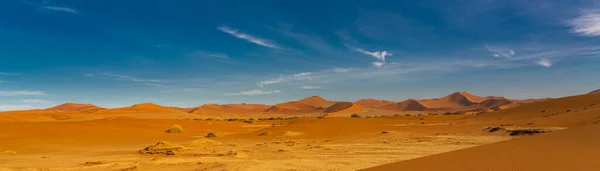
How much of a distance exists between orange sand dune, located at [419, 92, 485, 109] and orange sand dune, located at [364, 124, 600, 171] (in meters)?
129

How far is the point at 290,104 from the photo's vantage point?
160 m

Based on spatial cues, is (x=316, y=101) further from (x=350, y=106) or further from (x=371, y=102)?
(x=350, y=106)

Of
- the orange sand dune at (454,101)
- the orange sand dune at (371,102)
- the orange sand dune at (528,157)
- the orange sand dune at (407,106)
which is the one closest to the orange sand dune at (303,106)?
the orange sand dune at (371,102)

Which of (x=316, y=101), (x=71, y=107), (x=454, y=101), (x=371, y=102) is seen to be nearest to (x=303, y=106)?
(x=316, y=101)

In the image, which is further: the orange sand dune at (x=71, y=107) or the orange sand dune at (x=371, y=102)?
the orange sand dune at (x=371, y=102)

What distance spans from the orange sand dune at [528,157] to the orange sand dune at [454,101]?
12858 centimetres

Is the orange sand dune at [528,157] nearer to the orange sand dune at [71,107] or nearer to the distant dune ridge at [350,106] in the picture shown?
the distant dune ridge at [350,106]

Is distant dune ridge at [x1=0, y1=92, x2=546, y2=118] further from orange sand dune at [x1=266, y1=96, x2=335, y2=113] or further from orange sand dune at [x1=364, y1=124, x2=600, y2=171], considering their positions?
orange sand dune at [x1=364, y1=124, x2=600, y2=171]

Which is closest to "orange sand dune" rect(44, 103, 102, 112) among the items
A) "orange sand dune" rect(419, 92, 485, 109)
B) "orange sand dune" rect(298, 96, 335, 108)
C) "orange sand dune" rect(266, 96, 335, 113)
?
"orange sand dune" rect(266, 96, 335, 113)

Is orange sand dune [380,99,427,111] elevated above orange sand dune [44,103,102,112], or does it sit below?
below

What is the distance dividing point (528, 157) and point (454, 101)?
5803 inches

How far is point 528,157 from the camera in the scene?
17.2 feet

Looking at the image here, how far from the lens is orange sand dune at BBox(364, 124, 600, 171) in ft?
15.4

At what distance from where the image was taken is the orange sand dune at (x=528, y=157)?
15.4ft
